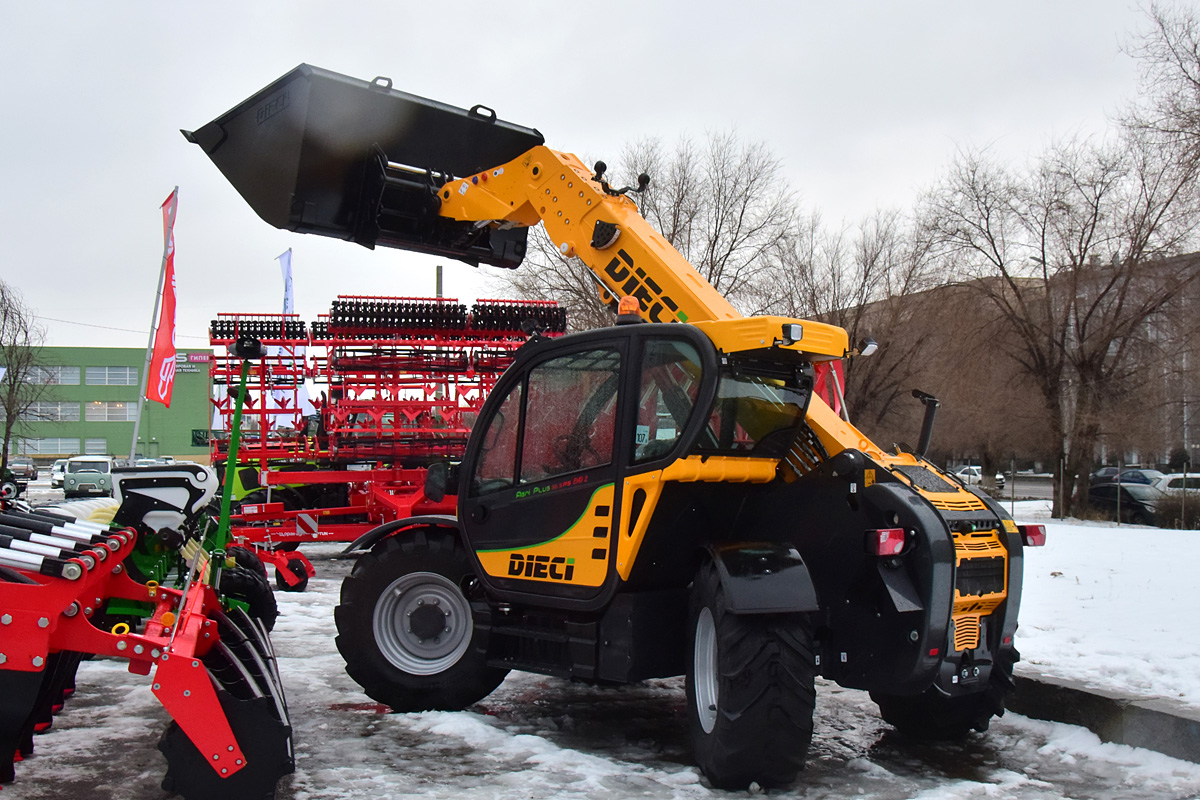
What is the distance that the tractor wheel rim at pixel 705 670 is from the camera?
15.0 ft

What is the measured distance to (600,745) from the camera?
5113mm

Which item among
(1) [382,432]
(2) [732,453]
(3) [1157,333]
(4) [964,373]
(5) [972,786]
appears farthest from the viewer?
(4) [964,373]

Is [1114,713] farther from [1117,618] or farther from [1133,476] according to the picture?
[1133,476]

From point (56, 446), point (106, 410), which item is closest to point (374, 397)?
point (106, 410)

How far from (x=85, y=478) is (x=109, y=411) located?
143 ft

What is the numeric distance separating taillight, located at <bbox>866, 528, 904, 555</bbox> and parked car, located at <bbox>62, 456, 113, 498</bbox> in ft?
103

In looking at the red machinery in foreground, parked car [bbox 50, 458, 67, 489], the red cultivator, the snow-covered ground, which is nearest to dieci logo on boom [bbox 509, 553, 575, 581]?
the snow-covered ground

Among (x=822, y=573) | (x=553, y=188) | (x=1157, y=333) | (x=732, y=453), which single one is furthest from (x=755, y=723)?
(x=1157, y=333)

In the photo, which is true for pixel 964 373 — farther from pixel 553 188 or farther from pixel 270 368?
pixel 553 188

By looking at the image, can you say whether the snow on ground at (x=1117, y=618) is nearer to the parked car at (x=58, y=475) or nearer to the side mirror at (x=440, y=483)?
the side mirror at (x=440, y=483)

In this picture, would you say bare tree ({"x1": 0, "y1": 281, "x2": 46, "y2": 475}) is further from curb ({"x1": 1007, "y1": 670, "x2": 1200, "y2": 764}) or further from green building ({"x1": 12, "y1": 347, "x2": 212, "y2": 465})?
green building ({"x1": 12, "y1": 347, "x2": 212, "y2": 465})

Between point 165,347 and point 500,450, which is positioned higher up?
point 165,347

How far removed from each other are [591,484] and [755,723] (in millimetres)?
→ 1439

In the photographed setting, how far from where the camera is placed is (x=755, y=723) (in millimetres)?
4219
